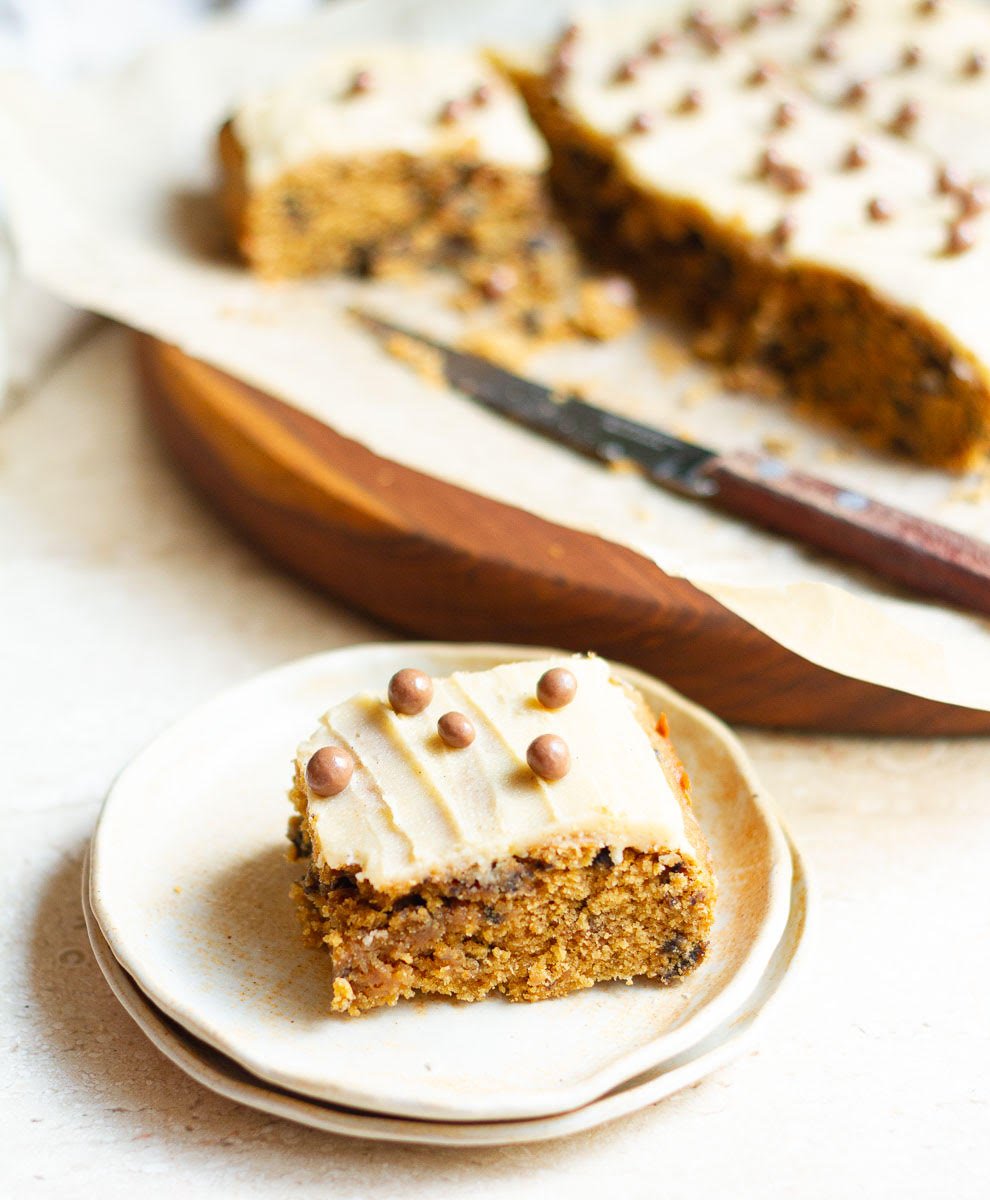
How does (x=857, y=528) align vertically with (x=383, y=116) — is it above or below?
below

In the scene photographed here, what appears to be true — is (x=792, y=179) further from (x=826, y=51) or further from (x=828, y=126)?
(x=826, y=51)

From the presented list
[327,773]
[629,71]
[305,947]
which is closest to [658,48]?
[629,71]

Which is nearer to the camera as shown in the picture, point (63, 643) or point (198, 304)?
point (63, 643)

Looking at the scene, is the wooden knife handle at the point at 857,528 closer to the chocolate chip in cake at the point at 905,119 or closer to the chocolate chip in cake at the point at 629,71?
the chocolate chip in cake at the point at 905,119

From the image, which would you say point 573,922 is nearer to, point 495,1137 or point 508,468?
point 495,1137

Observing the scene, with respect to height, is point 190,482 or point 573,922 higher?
point 573,922

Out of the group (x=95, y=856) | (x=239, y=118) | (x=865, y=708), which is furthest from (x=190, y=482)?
(x=865, y=708)
